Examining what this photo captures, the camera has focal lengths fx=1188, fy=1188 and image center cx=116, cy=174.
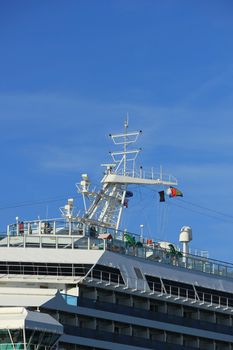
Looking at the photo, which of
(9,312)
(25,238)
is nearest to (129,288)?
(25,238)

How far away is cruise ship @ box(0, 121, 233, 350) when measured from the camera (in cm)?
7331

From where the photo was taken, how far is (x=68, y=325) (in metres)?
75.2

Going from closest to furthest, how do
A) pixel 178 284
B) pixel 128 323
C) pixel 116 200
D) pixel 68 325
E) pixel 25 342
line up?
pixel 25 342, pixel 68 325, pixel 128 323, pixel 178 284, pixel 116 200

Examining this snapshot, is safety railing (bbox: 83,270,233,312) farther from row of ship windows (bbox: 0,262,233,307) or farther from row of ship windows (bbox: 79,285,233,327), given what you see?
row of ship windows (bbox: 79,285,233,327)

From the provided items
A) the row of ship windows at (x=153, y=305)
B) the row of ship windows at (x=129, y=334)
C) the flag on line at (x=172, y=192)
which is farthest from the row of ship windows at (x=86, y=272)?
the flag on line at (x=172, y=192)

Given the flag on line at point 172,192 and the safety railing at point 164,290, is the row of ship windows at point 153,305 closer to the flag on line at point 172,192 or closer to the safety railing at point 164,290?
the safety railing at point 164,290

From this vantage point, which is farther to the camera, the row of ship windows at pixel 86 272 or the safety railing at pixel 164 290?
the safety railing at pixel 164 290

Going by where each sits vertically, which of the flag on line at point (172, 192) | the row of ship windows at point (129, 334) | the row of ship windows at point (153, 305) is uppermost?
the flag on line at point (172, 192)

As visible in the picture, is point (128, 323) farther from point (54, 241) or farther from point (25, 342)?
point (25, 342)

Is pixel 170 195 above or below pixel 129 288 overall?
above

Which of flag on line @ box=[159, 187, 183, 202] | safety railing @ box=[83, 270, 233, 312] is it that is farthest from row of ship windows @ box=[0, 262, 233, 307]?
flag on line @ box=[159, 187, 183, 202]

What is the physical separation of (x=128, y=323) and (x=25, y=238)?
899 centimetres

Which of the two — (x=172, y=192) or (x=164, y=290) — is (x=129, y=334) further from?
(x=172, y=192)

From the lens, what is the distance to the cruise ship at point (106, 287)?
73.3m
